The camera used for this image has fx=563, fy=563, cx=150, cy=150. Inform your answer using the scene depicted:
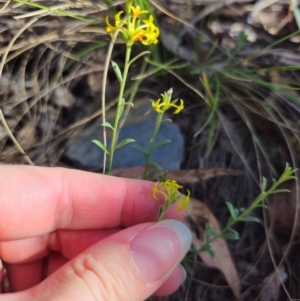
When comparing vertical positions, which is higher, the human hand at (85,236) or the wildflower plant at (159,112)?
the wildflower plant at (159,112)

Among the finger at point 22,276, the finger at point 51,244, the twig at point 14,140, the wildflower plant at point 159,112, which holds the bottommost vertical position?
the finger at point 22,276

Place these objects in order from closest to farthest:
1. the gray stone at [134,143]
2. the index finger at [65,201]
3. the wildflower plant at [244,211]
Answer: the wildflower plant at [244,211]
the index finger at [65,201]
the gray stone at [134,143]

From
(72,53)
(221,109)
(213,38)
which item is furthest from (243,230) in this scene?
(72,53)

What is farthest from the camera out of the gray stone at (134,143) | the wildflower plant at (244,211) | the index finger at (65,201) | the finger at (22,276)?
the gray stone at (134,143)

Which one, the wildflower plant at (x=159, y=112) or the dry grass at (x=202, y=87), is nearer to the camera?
the wildflower plant at (x=159, y=112)

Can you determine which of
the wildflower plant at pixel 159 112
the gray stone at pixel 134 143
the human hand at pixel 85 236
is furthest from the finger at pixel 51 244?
the gray stone at pixel 134 143

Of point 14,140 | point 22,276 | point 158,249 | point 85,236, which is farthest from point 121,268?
point 14,140

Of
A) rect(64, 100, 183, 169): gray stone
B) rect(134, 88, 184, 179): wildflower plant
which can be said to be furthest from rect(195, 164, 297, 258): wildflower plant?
rect(64, 100, 183, 169): gray stone

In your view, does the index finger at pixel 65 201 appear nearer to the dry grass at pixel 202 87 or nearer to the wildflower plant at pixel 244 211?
the wildflower plant at pixel 244 211

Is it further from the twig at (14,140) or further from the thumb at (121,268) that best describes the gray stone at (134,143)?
the thumb at (121,268)
